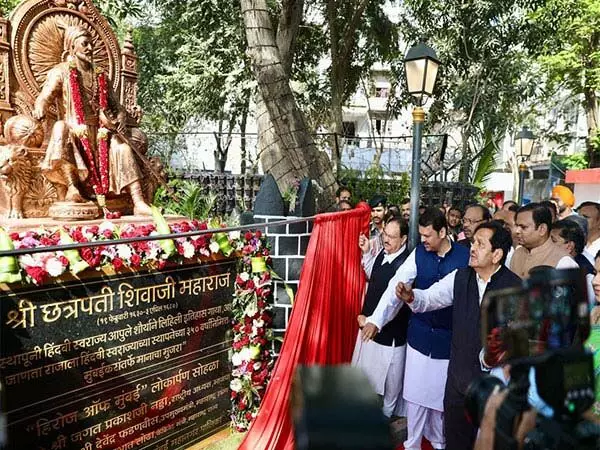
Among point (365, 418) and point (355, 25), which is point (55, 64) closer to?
point (365, 418)

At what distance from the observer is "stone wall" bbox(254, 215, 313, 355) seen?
4027mm

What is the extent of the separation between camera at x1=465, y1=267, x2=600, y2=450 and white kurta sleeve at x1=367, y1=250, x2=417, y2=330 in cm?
231

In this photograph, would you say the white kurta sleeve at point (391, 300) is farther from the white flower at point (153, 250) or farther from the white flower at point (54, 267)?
the white flower at point (54, 267)

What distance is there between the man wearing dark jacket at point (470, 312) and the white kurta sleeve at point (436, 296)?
9.9 inches

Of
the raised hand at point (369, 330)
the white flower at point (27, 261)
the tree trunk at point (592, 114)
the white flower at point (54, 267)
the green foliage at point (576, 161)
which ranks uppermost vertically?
the tree trunk at point (592, 114)

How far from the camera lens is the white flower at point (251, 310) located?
3.81 meters

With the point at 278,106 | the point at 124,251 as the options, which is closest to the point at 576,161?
the point at 278,106

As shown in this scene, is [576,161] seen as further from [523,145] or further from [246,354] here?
[246,354]

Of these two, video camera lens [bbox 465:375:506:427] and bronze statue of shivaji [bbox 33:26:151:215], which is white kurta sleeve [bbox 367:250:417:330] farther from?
bronze statue of shivaji [bbox 33:26:151:215]

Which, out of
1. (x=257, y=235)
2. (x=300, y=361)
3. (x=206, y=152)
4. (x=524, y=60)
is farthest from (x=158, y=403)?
(x=524, y=60)

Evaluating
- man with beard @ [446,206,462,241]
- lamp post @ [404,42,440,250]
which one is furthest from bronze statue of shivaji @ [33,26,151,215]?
man with beard @ [446,206,462,241]

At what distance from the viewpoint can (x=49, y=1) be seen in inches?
194

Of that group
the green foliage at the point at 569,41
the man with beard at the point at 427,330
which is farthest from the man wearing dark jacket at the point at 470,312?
the green foliage at the point at 569,41

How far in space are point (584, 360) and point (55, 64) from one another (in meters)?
5.12
